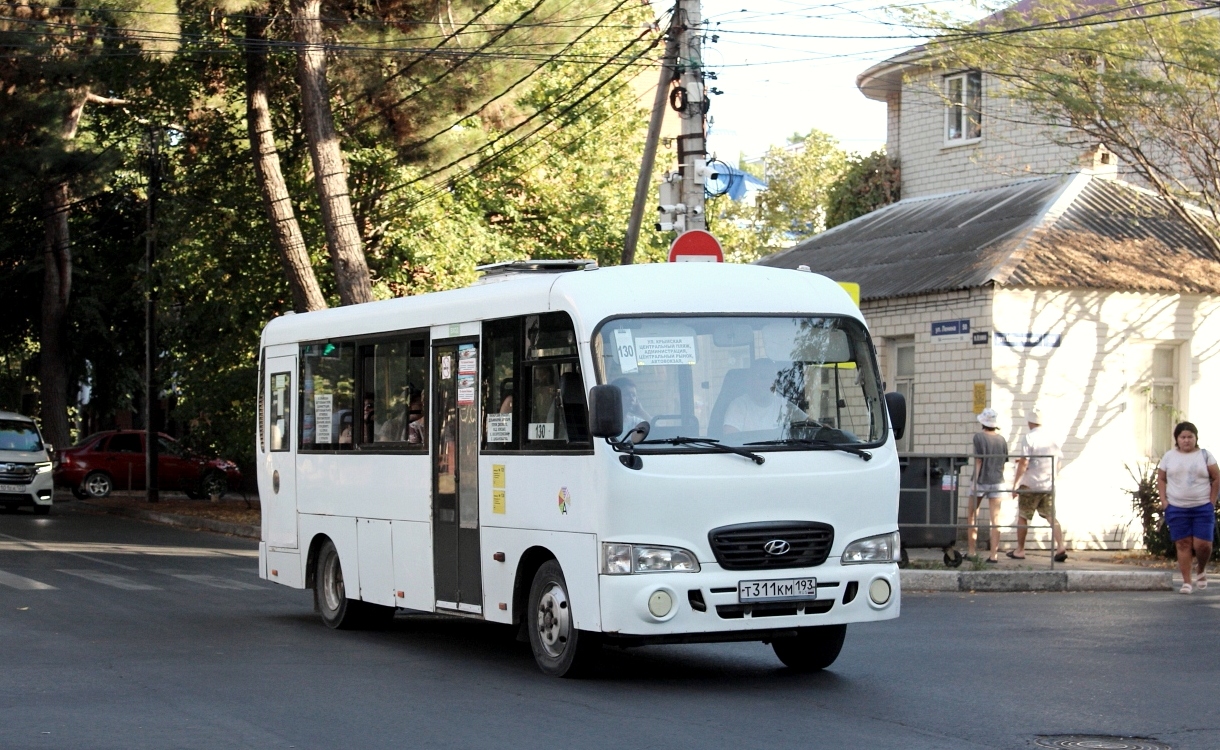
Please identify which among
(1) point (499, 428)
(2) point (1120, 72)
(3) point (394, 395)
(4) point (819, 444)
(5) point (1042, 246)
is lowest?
(4) point (819, 444)

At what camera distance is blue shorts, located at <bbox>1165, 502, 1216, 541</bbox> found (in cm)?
1628

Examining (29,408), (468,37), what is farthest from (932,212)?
(29,408)

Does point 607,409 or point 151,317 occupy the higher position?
point 151,317

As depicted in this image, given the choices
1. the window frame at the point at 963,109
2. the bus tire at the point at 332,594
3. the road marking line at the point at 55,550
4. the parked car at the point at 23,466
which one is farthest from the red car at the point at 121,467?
the bus tire at the point at 332,594

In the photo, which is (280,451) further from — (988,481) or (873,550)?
(988,481)

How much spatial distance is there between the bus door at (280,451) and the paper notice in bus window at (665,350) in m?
5.29

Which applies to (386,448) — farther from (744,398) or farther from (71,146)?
(71,146)

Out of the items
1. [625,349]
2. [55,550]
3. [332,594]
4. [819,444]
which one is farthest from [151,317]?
[819,444]

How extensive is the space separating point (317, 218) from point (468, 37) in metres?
4.70

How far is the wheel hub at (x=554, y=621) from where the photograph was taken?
10062mm

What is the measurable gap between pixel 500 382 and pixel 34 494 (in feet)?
79.6

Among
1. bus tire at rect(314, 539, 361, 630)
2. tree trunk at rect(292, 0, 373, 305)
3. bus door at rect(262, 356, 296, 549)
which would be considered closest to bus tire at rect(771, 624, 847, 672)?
bus tire at rect(314, 539, 361, 630)

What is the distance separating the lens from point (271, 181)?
26219mm

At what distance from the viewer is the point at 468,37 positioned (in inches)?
1078
